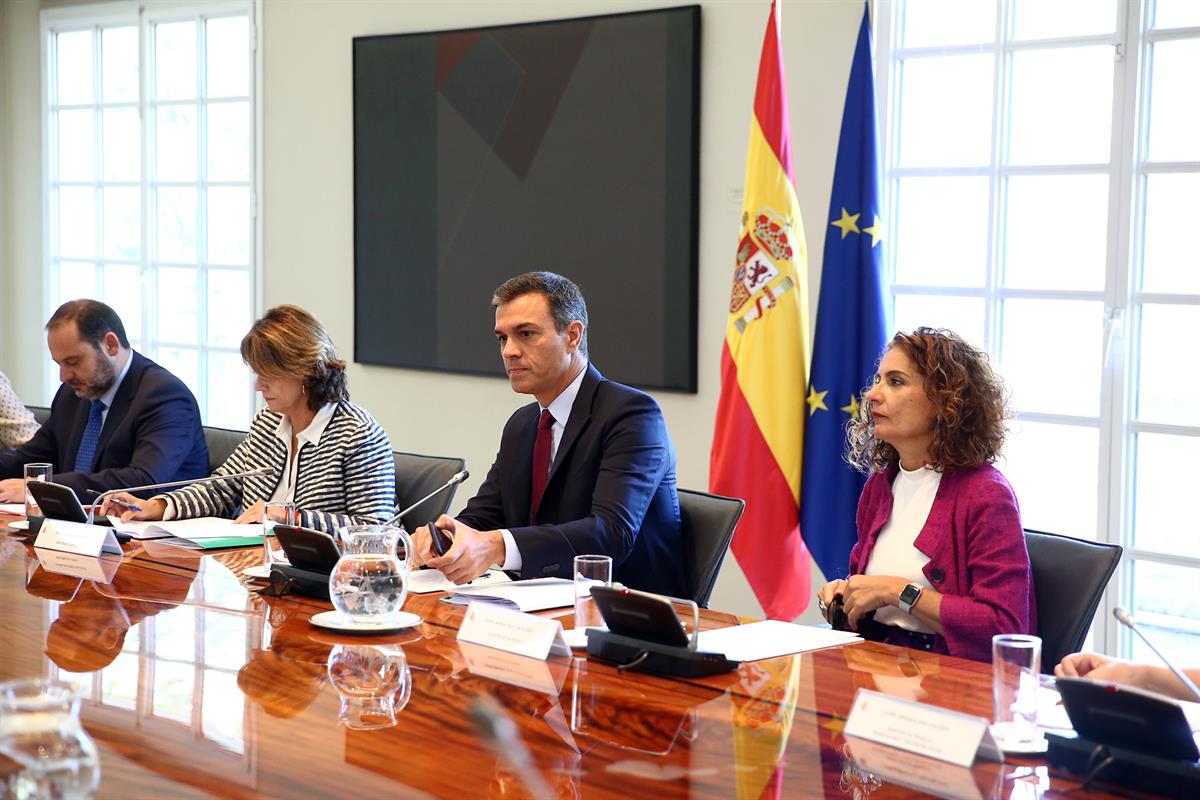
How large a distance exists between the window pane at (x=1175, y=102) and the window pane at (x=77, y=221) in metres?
5.19

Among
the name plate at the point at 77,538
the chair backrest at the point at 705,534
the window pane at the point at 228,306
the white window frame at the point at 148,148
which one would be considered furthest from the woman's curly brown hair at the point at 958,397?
the window pane at the point at 228,306

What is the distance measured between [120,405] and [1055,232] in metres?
2.92

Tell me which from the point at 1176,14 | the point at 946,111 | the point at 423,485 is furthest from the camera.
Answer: the point at 946,111

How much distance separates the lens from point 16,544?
3.07 metres

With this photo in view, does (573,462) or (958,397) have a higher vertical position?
(958,397)

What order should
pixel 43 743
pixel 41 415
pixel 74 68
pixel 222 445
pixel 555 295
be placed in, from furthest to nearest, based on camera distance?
pixel 74 68 < pixel 41 415 < pixel 222 445 < pixel 555 295 < pixel 43 743

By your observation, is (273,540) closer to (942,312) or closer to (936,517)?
(936,517)

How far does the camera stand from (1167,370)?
3865 mm

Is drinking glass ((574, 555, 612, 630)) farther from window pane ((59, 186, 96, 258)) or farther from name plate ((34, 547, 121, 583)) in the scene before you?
window pane ((59, 186, 96, 258))

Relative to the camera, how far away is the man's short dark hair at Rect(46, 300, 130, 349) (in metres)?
4.05

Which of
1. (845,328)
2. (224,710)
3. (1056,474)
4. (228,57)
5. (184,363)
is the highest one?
(228,57)

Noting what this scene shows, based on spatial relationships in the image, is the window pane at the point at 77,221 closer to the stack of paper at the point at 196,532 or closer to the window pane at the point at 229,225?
the window pane at the point at 229,225

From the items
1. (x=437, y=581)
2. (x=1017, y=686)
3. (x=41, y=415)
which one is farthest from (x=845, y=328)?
(x=41, y=415)

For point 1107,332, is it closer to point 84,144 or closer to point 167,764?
point 167,764
